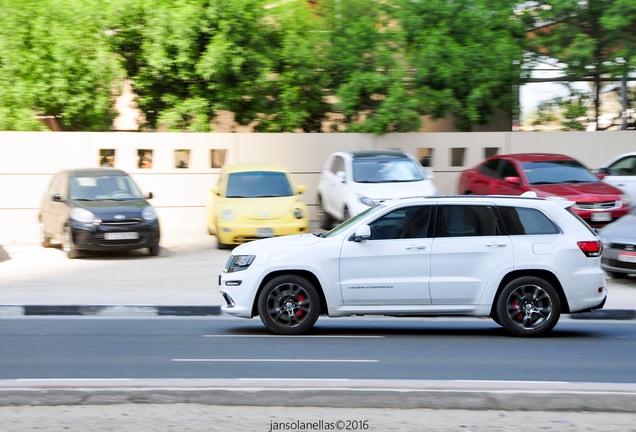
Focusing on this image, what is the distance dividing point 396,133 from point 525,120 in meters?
4.47

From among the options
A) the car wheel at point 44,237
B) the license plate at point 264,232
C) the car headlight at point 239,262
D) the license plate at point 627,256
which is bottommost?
the car wheel at point 44,237

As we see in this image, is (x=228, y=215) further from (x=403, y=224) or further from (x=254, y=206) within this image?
(x=403, y=224)

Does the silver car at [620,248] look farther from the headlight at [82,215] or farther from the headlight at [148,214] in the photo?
the headlight at [82,215]

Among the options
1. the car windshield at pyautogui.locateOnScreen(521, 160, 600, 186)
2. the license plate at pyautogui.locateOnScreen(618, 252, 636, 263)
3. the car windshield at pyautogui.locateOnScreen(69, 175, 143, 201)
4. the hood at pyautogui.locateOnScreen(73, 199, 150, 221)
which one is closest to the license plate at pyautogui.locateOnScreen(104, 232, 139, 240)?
the hood at pyautogui.locateOnScreen(73, 199, 150, 221)

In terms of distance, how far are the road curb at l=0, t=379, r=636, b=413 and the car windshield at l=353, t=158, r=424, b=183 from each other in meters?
10.6

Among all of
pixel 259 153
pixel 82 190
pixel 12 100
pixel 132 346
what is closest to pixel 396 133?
pixel 259 153

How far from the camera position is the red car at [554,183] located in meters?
14.9

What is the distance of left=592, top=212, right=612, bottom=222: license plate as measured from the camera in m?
14.8

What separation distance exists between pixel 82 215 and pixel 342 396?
9.97 metres

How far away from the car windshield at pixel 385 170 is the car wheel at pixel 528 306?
793 centimetres

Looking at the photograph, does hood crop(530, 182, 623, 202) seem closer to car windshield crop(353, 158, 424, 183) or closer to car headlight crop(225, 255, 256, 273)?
car windshield crop(353, 158, 424, 183)

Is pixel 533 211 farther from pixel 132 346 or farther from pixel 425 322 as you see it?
pixel 132 346

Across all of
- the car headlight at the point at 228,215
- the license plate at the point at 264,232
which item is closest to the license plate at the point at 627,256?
the license plate at the point at 264,232

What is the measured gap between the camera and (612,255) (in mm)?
12016
